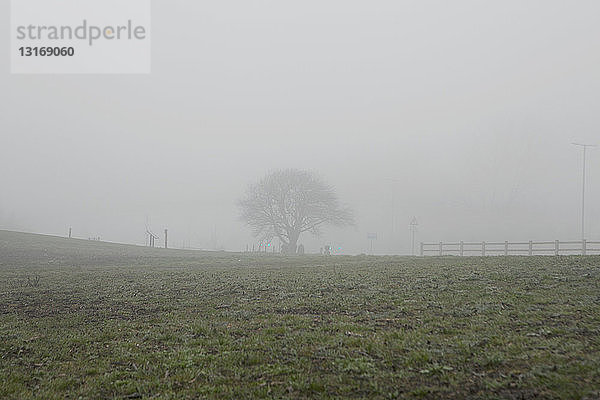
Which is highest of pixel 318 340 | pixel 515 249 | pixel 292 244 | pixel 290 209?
pixel 290 209

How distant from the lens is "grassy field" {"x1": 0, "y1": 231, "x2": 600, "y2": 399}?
22.7 feet

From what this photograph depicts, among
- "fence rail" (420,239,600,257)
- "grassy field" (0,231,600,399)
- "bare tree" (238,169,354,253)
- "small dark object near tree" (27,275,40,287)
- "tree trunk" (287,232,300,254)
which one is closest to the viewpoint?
"grassy field" (0,231,600,399)

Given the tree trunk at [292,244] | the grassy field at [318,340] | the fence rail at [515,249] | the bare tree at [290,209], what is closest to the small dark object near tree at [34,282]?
the grassy field at [318,340]

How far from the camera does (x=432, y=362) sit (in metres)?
7.69

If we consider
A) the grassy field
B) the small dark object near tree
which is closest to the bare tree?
the small dark object near tree

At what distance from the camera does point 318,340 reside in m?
9.51

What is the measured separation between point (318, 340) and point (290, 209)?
5579 cm

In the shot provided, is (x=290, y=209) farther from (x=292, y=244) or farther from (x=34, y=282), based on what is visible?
(x=34, y=282)

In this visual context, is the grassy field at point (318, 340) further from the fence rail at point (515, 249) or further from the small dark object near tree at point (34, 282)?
the fence rail at point (515, 249)

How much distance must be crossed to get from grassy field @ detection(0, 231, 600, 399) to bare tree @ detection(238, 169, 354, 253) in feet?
152

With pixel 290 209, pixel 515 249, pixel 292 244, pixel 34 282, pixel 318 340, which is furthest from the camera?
pixel 290 209

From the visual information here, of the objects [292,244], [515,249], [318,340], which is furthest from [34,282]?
[515,249]

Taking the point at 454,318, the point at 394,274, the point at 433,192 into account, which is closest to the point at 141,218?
the point at 433,192

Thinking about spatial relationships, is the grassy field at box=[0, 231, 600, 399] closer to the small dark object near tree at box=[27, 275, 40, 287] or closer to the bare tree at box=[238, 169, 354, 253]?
the small dark object near tree at box=[27, 275, 40, 287]
